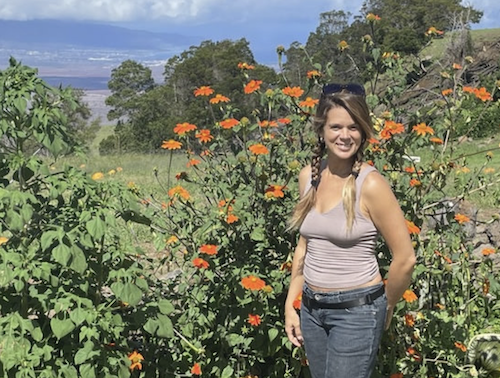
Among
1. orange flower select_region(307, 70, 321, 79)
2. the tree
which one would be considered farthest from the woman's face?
the tree

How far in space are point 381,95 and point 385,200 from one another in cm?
136

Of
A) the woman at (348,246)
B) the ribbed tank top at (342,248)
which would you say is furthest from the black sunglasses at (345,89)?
the ribbed tank top at (342,248)

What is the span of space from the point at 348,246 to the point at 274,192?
627 millimetres

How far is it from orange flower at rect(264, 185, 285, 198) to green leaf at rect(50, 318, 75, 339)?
0.92 m

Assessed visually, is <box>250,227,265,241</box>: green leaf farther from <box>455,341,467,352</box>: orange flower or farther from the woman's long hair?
<box>455,341,467,352</box>: orange flower

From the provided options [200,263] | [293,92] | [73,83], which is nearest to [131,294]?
[200,263]

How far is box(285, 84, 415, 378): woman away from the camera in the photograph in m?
1.89

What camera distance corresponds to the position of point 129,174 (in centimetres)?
1094

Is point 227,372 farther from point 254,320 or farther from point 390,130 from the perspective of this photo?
point 390,130

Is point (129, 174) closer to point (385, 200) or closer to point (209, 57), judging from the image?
point (385, 200)

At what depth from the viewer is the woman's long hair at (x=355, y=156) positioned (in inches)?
74.4

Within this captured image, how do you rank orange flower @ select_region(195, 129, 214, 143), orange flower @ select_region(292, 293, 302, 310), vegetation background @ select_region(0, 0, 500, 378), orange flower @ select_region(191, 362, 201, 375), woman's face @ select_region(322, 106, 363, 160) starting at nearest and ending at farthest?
woman's face @ select_region(322, 106, 363, 160)
vegetation background @ select_region(0, 0, 500, 378)
orange flower @ select_region(292, 293, 302, 310)
orange flower @ select_region(191, 362, 201, 375)
orange flower @ select_region(195, 129, 214, 143)

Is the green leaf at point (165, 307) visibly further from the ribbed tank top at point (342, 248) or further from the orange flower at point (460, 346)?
the orange flower at point (460, 346)

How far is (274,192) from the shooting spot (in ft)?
8.23
